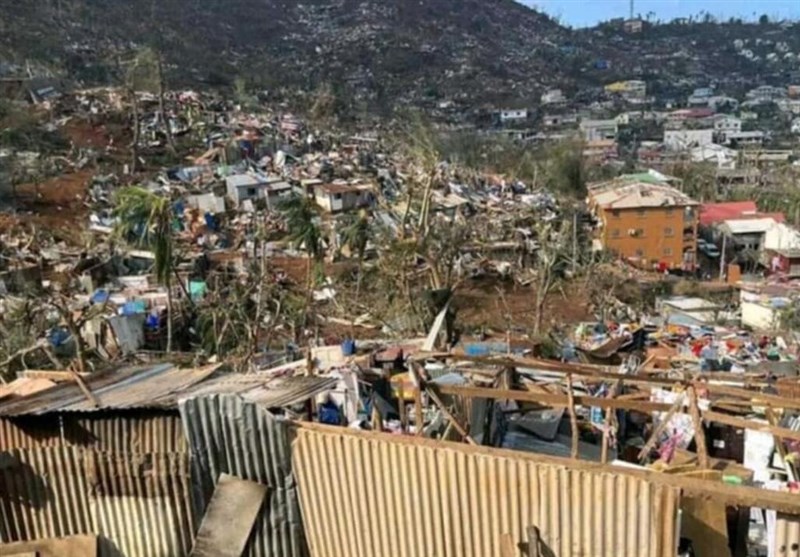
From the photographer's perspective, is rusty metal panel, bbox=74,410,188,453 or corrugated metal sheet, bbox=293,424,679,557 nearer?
corrugated metal sheet, bbox=293,424,679,557

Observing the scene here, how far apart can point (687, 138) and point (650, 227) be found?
136ft

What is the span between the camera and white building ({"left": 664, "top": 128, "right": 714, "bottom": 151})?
211 ft

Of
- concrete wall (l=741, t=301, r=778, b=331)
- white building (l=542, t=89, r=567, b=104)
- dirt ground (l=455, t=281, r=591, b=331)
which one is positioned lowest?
concrete wall (l=741, t=301, r=778, b=331)

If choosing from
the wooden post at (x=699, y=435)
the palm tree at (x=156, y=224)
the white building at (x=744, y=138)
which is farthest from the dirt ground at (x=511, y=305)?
the white building at (x=744, y=138)

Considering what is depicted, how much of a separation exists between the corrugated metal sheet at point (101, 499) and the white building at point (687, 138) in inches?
2536

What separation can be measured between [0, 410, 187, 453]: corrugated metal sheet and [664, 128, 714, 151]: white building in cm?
6422

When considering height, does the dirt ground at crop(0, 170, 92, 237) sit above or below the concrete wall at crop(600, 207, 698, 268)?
above

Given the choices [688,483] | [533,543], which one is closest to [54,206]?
[533,543]

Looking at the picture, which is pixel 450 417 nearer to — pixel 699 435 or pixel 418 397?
pixel 418 397

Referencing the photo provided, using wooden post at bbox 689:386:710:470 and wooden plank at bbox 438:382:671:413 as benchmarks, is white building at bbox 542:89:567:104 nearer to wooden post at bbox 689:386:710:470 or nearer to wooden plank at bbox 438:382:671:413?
wooden plank at bbox 438:382:671:413

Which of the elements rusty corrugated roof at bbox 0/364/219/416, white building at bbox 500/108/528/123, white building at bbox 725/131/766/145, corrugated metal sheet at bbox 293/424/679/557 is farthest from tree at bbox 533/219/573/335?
white building at bbox 500/108/528/123

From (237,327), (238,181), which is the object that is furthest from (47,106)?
(237,327)

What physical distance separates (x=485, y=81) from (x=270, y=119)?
50737 mm

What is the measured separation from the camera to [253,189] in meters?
27.9
